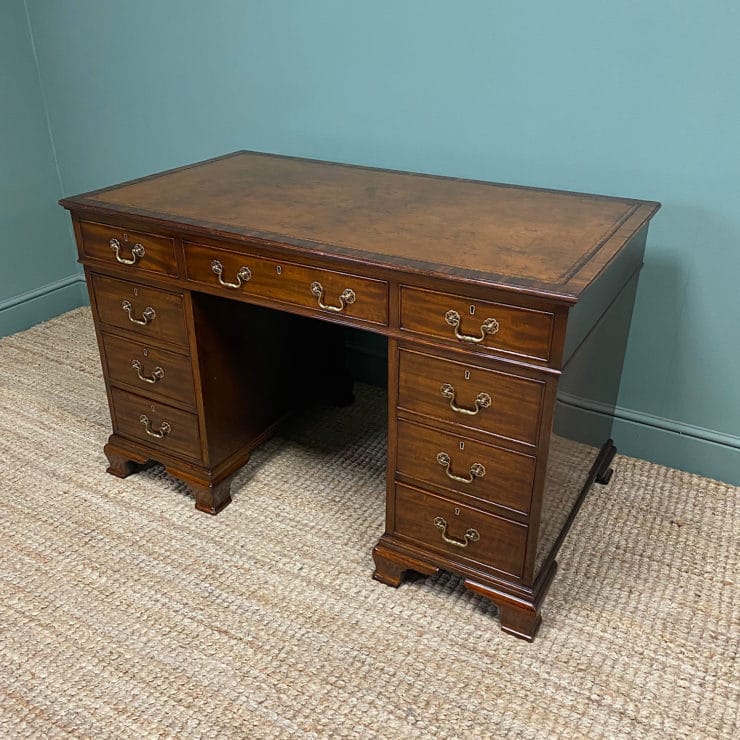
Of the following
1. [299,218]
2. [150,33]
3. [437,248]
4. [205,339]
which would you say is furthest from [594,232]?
[150,33]

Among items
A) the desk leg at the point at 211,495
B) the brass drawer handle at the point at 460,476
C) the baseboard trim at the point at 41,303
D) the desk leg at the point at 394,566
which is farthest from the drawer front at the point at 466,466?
the baseboard trim at the point at 41,303

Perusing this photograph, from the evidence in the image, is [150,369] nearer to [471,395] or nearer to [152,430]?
[152,430]

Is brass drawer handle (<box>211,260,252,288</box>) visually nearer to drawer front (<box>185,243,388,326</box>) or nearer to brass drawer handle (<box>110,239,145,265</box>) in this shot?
drawer front (<box>185,243,388,326</box>)

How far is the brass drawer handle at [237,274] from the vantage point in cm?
157

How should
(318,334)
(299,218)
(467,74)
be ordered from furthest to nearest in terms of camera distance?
(318,334) → (467,74) → (299,218)

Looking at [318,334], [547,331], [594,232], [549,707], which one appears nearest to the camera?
[547,331]

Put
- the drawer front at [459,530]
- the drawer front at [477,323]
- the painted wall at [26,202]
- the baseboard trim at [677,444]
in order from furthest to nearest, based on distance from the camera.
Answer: the painted wall at [26,202] < the baseboard trim at [677,444] < the drawer front at [459,530] < the drawer front at [477,323]

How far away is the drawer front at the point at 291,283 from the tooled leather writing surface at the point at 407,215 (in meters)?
0.05

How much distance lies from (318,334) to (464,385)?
84cm

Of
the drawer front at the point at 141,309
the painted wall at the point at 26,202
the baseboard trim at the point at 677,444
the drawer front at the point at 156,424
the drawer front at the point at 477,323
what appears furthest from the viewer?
the painted wall at the point at 26,202

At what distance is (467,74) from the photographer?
1896 mm

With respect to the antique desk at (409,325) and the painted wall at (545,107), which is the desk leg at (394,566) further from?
the painted wall at (545,107)

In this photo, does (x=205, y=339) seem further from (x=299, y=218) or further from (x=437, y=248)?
(x=437, y=248)

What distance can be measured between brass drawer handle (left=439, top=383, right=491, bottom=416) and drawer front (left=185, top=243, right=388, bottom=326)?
17cm
